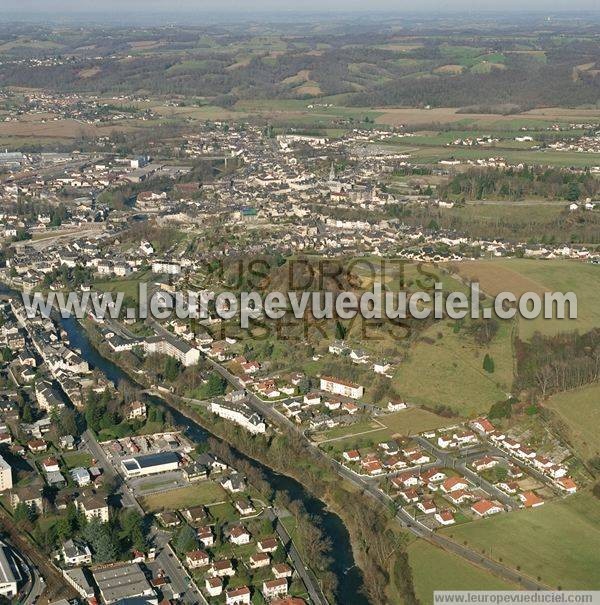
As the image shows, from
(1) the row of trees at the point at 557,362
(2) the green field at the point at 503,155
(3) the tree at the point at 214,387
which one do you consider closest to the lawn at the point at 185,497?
(3) the tree at the point at 214,387

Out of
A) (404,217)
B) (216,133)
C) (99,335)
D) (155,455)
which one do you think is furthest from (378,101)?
(155,455)

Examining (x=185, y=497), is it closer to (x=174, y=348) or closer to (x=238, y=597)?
(x=238, y=597)

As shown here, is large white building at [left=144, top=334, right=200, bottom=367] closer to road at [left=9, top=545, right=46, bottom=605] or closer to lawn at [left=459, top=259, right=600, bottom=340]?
lawn at [left=459, top=259, right=600, bottom=340]

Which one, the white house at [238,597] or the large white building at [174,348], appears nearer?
the white house at [238,597]

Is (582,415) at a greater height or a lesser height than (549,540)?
greater

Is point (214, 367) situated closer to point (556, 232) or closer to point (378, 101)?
point (556, 232)

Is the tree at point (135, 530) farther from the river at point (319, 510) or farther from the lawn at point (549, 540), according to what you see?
the lawn at point (549, 540)

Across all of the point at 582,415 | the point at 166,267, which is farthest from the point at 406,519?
the point at 166,267
